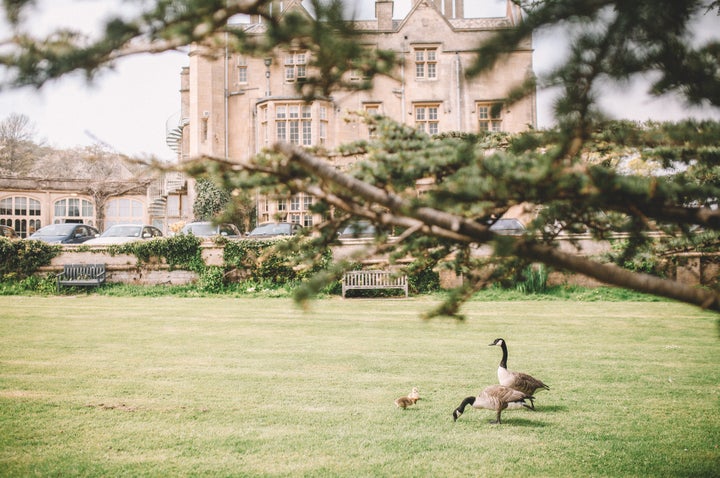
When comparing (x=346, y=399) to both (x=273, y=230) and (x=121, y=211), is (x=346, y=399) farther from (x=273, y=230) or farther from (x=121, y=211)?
(x=121, y=211)

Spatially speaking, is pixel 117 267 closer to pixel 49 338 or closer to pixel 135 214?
pixel 49 338

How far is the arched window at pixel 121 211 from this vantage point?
36.0 m

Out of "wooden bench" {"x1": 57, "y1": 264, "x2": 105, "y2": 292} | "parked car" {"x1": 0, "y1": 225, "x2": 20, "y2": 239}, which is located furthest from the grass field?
"parked car" {"x1": 0, "y1": 225, "x2": 20, "y2": 239}

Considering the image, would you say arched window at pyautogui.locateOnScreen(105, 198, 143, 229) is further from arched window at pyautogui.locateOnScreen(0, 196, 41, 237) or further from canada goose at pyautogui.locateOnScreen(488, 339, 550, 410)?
canada goose at pyautogui.locateOnScreen(488, 339, 550, 410)

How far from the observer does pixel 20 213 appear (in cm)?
3372

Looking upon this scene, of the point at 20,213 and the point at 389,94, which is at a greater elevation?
the point at 389,94

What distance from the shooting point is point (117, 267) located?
60.5 feet

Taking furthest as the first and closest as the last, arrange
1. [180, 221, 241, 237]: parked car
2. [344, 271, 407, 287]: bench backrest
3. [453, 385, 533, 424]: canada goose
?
[180, 221, 241, 237]: parked car
[344, 271, 407, 287]: bench backrest
[453, 385, 533, 424]: canada goose

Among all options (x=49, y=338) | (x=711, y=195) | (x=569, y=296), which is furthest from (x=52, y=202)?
(x=711, y=195)

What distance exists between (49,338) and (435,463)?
8589 millimetres

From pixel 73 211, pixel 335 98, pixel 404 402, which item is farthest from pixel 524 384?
pixel 73 211

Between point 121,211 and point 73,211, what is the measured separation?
116 inches

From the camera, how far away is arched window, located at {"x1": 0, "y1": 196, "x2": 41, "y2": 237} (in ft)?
109

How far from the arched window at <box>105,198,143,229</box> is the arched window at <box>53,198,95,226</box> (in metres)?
0.98
